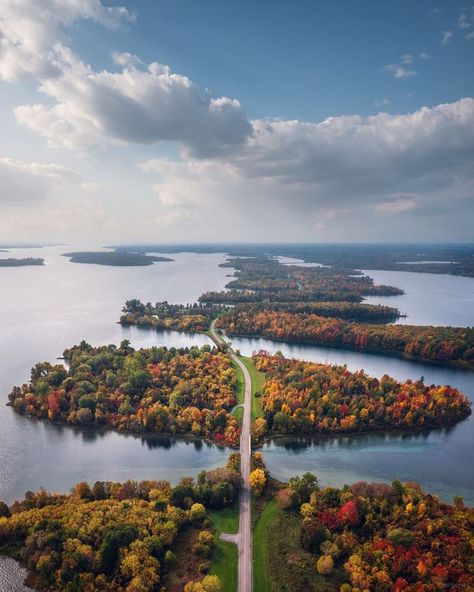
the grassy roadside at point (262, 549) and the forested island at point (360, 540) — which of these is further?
the grassy roadside at point (262, 549)

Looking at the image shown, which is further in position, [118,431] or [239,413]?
[239,413]

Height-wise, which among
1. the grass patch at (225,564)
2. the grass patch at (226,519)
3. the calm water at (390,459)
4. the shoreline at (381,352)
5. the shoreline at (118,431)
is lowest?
the calm water at (390,459)

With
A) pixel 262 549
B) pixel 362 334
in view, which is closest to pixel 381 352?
pixel 362 334

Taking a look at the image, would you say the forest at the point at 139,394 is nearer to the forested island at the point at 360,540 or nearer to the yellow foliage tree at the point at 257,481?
the yellow foliage tree at the point at 257,481

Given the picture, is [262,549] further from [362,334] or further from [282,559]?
[362,334]

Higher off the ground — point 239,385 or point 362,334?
point 362,334

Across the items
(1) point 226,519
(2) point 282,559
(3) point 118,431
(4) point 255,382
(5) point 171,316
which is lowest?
(2) point 282,559

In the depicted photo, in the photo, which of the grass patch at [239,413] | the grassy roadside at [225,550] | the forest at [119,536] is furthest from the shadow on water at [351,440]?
the grassy roadside at [225,550]

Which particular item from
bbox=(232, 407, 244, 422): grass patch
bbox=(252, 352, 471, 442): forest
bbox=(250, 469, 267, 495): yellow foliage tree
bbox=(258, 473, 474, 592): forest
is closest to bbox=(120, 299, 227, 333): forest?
bbox=(252, 352, 471, 442): forest
